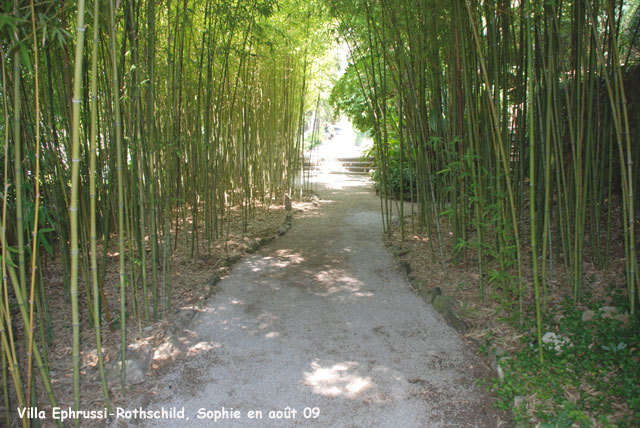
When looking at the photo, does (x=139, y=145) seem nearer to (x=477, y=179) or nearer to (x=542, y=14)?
(x=477, y=179)

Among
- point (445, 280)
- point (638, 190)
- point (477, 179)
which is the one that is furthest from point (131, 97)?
point (638, 190)

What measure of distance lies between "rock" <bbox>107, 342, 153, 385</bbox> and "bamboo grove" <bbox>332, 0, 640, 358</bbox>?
5.63 ft

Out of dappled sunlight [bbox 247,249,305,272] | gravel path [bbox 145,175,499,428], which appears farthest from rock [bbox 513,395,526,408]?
dappled sunlight [bbox 247,249,305,272]

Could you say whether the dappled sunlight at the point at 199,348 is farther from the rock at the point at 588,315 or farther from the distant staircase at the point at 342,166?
the distant staircase at the point at 342,166

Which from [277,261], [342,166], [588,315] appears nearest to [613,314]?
[588,315]

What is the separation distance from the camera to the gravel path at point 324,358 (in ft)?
5.85

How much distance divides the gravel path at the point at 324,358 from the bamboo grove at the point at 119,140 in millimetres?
373

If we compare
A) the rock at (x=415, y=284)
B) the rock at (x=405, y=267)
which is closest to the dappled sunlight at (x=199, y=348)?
the rock at (x=415, y=284)

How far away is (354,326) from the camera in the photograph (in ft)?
8.21

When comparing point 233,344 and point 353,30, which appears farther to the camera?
point 353,30

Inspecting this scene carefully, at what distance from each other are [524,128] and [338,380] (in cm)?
179

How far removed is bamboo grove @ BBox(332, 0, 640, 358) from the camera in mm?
2045

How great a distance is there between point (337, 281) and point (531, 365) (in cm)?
154

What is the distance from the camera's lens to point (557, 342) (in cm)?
198
